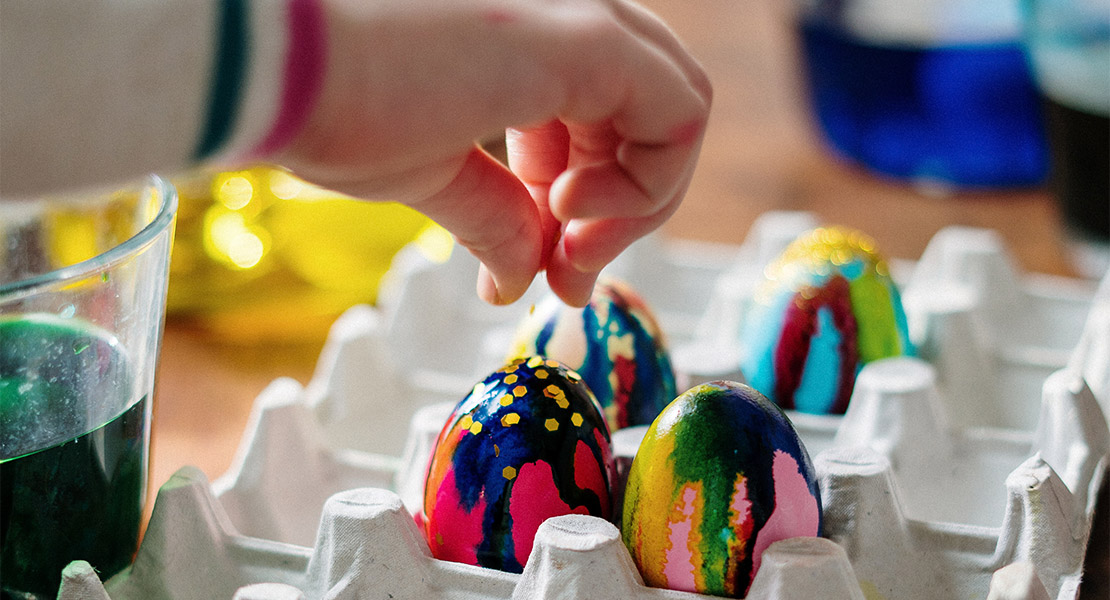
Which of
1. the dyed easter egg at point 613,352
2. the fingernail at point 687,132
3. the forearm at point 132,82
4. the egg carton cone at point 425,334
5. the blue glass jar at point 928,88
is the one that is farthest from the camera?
the blue glass jar at point 928,88

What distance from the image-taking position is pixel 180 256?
0.84 meters

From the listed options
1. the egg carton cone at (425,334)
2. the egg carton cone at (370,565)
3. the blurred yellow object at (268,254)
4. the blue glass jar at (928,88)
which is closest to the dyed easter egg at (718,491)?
the egg carton cone at (370,565)

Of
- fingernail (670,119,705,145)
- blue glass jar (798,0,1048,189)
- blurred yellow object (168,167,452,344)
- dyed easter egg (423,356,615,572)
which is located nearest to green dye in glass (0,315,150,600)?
dyed easter egg (423,356,615,572)

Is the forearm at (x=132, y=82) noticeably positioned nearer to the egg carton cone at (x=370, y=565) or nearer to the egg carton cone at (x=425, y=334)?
the egg carton cone at (x=370, y=565)

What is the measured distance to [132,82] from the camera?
265mm

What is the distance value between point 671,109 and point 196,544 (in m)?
0.25

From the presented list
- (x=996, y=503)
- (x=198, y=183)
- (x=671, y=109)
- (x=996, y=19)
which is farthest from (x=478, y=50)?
(x=996, y=19)

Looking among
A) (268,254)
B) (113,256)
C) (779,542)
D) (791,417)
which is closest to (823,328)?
(791,417)

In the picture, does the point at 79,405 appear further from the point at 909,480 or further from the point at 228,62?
the point at 909,480

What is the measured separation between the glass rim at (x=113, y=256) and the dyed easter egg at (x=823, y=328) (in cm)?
29

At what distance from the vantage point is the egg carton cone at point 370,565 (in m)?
0.39

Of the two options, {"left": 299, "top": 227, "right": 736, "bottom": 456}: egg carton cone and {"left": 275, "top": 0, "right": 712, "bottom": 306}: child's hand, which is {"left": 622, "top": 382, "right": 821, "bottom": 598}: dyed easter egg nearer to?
{"left": 275, "top": 0, "right": 712, "bottom": 306}: child's hand

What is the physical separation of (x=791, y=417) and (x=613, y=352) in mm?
99

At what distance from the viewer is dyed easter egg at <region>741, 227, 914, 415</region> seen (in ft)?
1.89
